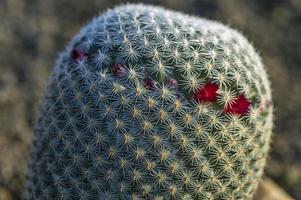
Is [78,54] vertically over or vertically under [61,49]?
over

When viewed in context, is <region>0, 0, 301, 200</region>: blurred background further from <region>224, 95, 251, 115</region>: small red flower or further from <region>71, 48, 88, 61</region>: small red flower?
<region>224, 95, 251, 115</region>: small red flower

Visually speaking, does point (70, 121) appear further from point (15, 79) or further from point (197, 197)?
point (15, 79)

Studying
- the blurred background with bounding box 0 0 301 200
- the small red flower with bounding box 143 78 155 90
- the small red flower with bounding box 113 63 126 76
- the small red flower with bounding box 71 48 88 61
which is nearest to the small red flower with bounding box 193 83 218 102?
the small red flower with bounding box 143 78 155 90

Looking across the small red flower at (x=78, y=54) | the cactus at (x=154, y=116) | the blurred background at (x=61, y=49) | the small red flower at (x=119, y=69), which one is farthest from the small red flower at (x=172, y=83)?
the blurred background at (x=61, y=49)

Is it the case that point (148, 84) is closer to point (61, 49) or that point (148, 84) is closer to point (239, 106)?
point (239, 106)

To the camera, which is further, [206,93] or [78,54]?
[78,54]

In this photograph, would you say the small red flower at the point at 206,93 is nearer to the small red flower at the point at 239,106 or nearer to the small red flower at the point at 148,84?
the small red flower at the point at 239,106

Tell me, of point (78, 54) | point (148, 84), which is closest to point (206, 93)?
point (148, 84)

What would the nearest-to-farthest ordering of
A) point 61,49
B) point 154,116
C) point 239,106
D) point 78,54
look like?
point 154,116 < point 239,106 < point 78,54 < point 61,49

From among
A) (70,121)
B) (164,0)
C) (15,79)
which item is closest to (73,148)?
(70,121)
